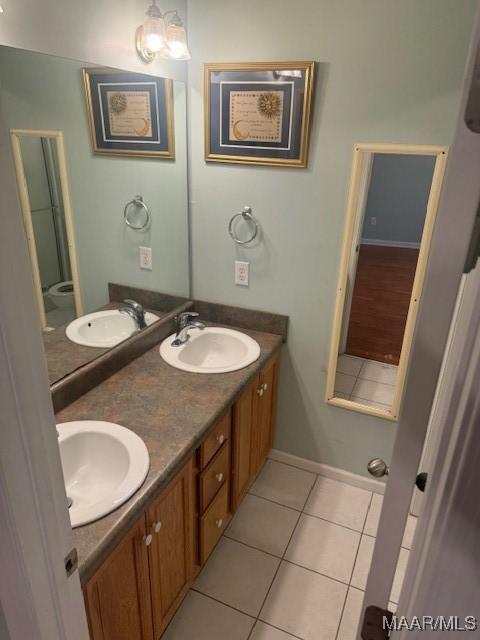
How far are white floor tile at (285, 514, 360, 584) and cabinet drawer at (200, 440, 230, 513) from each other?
1.63 ft

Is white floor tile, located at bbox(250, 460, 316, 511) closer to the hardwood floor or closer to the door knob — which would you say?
the hardwood floor

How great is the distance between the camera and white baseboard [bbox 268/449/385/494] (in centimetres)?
235

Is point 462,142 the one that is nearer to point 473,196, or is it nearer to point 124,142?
point 473,196

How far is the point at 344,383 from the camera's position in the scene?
2.33 metres

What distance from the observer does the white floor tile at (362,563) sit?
6.10 feet

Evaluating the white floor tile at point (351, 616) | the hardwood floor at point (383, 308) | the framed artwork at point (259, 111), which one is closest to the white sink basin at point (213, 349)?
the hardwood floor at point (383, 308)

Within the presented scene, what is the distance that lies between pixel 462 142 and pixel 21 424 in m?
0.71

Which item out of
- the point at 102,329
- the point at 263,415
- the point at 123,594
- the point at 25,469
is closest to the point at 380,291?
the point at 263,415

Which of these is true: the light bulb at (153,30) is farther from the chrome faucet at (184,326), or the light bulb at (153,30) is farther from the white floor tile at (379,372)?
the white floor tile at (379,372)

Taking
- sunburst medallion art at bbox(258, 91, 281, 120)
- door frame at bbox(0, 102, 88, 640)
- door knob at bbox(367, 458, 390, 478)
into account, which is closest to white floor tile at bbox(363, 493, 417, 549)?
door knob at bbox(367, 458, 390, 478)

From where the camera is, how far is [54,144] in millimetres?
1453

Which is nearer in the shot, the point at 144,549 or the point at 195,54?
the point at 144,549

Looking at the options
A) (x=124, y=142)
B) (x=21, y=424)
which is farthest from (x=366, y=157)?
(x=21, y=424)

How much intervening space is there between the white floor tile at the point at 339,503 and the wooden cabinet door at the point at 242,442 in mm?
390
